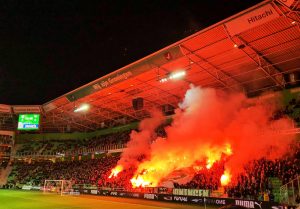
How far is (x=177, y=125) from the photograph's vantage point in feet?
105

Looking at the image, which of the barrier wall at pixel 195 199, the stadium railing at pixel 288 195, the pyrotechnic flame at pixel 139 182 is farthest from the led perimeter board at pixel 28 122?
the stadium railing at pixel 288 195

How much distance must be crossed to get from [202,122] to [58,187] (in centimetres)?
2030

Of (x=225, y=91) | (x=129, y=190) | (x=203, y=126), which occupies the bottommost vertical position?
(x=129, y=190)

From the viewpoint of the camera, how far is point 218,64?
2620 cm

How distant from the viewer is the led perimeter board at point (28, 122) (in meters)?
42.7

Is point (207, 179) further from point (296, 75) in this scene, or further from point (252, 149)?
point (296, 75)

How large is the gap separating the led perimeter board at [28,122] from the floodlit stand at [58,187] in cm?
810

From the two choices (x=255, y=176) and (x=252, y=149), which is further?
(x=252, y=149)

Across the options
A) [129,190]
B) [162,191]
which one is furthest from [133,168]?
[162,191]

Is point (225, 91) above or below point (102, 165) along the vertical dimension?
above

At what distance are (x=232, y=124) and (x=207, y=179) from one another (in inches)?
212

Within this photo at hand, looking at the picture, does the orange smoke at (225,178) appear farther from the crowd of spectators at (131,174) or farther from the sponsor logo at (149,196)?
the sponsor logo at (149,196)

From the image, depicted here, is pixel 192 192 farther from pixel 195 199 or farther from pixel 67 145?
pixel 67 145

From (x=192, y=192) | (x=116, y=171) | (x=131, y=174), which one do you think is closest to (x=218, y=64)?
(x=192, y=192)
